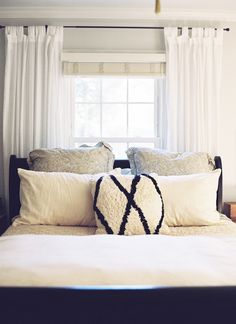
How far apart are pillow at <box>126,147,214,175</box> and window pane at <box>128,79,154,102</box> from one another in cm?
68

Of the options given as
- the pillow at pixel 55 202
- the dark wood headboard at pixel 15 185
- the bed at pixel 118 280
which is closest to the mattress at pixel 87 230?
the pillow at pixel 55 202

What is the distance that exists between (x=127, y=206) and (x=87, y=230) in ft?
1.08

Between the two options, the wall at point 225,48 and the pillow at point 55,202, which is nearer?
the pillow at point 55,202

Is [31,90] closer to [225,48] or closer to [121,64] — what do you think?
[121,64]

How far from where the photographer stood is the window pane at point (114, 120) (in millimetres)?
3318

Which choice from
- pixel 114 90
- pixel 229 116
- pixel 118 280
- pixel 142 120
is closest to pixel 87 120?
pixel 114 90

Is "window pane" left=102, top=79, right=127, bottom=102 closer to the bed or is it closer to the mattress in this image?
the mattress

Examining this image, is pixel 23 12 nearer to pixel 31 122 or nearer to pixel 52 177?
pixel 31 122

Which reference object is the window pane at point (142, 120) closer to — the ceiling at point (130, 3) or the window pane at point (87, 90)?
the window pane at point (87, 90)

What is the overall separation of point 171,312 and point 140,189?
130 cm

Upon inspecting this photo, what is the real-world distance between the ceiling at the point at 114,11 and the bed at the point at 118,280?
6.94 feet

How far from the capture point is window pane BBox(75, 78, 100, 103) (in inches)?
129

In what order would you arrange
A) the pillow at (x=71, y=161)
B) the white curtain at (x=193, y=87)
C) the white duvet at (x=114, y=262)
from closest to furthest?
the white duvet at (x=114, y=262), the pillow at (x=71, y=161), the white curtain at (x=193, y=87)

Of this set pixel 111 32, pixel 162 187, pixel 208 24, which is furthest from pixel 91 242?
pixel 208 24
